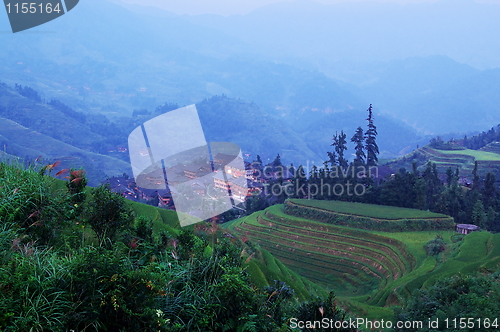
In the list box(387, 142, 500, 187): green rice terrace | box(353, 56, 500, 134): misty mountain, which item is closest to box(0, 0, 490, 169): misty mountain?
box(353, 56, 500, 134): misty mountain

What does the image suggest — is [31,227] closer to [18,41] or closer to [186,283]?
[186,283]

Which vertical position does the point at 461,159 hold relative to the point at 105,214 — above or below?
below

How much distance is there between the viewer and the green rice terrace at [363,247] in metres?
16.9

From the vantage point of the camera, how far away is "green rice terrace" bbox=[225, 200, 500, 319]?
16.9 m

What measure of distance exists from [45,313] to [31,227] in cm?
211

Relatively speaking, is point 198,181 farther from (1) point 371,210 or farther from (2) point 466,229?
(2) point 466,229

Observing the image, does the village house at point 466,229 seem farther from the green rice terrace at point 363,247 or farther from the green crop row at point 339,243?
the green crop row at point 339,243

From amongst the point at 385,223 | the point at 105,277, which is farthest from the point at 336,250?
the point at 105,277

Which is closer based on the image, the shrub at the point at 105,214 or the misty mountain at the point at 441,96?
the shrub at the point at 105,214

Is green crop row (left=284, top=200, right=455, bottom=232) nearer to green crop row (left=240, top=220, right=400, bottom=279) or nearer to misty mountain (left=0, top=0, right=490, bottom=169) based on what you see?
green crop row (left=240, top=220, right=400, bottom=279)

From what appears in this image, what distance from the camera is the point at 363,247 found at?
75.3 feet

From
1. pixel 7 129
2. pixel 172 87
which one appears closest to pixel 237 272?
pixel 7 129

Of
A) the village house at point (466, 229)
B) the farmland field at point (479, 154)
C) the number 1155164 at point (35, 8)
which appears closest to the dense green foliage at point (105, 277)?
the number 1155164 at point (35, 8)

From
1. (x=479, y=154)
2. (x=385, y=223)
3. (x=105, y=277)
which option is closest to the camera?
(x=105, y=277)
